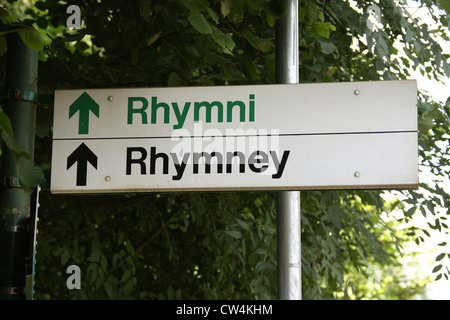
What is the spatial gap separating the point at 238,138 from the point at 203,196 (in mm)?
2174

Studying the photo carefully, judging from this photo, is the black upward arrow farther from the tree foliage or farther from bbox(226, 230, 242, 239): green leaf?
bbox(226, 230, 242, 239): green leaf

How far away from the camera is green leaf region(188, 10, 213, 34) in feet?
7.63

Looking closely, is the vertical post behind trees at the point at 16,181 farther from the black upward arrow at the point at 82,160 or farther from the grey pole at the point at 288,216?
the grey pole at the point at 288,216

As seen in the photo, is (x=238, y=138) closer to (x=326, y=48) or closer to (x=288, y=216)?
(x=288, y=216)

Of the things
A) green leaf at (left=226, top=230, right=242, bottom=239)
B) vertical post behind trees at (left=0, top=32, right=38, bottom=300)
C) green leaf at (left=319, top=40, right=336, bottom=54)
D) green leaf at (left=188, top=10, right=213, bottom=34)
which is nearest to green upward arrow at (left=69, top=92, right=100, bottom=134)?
vertical post behind trees at (left=0, top=32, right=38, bottom=300)

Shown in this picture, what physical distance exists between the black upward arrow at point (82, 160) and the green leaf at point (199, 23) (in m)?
0.56

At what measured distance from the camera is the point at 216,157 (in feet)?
7.36

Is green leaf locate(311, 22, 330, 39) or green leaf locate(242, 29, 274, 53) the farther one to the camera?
green leaf locate(242, 29, 274, 53)

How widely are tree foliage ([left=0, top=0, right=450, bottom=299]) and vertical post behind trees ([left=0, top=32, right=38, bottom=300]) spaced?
58cm

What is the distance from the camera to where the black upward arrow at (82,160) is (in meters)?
2.30

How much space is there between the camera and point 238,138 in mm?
2254

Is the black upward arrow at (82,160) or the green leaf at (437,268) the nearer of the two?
the black upward arrow at (82,160)

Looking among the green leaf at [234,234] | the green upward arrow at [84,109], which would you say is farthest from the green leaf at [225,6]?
the green leaf at [234,234]

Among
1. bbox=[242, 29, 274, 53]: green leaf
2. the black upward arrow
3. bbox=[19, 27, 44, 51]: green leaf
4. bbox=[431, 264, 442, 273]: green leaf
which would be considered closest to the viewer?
bbox=[19, 27, 44, 51]: green leaf
